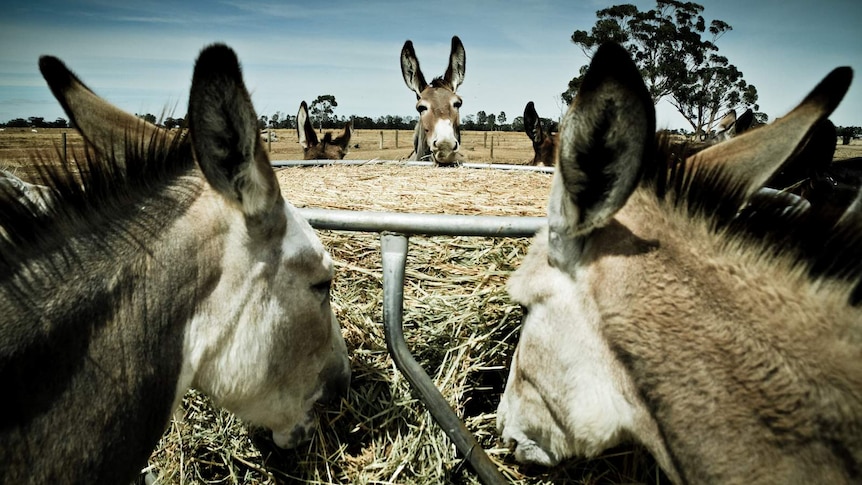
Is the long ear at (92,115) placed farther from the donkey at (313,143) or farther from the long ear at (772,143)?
the donkey at (313,143)

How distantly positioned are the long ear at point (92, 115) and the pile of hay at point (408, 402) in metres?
1.15

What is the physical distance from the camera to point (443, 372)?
237cm

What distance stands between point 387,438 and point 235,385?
0.88 m

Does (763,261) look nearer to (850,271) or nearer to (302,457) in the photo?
(850,271)

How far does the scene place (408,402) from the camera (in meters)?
2.35

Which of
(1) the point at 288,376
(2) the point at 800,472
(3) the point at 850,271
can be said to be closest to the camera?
(2) the point at 800,472

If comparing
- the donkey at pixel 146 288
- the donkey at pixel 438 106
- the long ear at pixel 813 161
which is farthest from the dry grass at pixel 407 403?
the donkey at pixel 438 106

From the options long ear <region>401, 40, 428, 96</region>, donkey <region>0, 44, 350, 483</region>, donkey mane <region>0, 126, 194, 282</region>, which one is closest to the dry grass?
donkey <region>0, 44, 350, 483</region>

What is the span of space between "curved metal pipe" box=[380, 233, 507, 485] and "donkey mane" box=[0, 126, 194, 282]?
852mm

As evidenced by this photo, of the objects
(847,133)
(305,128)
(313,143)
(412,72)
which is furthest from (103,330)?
(847,133)

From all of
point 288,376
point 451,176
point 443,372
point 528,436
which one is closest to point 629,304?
point 528,436

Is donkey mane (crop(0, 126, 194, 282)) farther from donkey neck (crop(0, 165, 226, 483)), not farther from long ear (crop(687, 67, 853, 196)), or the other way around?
long ear (crop(687, 67, 853, 196))

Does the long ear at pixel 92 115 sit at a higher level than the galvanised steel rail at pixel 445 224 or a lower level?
higher

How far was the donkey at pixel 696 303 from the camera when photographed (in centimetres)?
121
